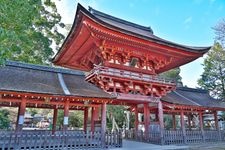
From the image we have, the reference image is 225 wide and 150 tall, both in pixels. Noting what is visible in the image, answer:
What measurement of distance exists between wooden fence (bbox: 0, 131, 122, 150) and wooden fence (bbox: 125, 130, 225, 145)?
310cm

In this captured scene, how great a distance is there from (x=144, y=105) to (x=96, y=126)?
4.33 m

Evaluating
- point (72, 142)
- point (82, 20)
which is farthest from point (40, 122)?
point (82, 20)

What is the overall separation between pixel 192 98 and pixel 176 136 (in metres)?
4.81

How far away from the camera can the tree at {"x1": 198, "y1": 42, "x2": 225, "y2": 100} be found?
824 inches

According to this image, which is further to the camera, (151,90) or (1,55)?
(151,90)

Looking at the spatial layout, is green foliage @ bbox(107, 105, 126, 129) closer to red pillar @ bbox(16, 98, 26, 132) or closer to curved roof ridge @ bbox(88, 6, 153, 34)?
curved roof ridge @ bbox(88, 6, 153, 34)

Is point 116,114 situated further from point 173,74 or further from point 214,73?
point 173,74

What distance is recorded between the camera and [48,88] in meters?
9.05

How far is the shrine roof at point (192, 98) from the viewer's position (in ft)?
46.2

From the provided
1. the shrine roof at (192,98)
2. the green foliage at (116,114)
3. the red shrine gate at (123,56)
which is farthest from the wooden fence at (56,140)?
the green foliage at (116,114)

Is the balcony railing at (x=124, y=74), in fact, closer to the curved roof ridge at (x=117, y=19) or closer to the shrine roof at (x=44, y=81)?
the shrine roof at (x=44, y=81)

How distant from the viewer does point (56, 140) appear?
8680 mm

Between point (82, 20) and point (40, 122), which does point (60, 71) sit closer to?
point (82, 20)

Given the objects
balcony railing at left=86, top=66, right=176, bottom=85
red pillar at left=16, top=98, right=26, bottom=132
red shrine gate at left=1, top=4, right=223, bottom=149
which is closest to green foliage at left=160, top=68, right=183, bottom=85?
red shrine gate at left=1, top=4, right=223, bottom=149
